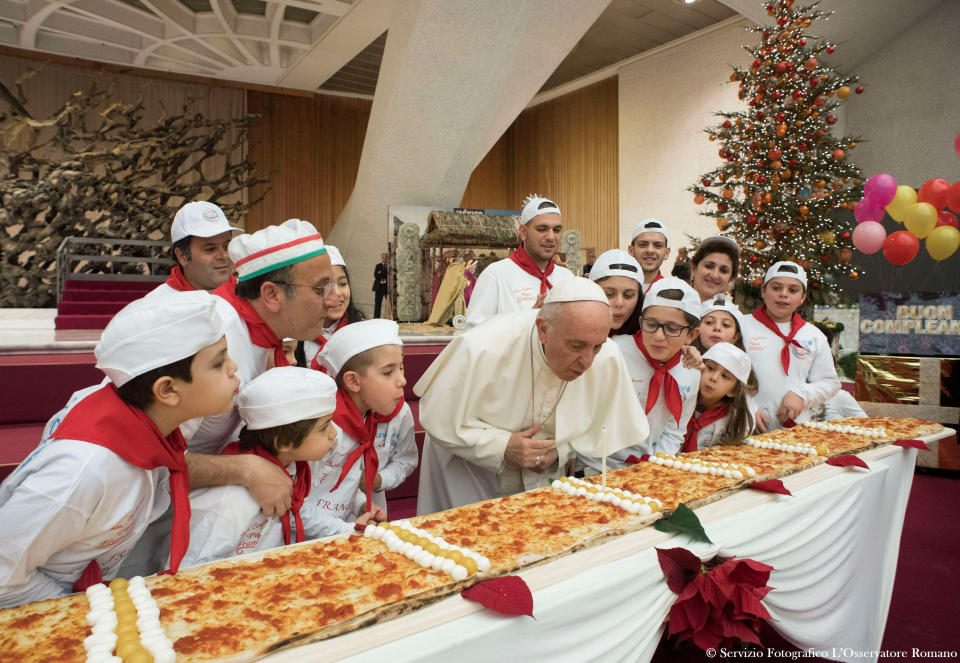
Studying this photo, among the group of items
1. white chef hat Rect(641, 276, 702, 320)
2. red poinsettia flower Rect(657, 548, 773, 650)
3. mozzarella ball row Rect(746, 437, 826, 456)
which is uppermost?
white chef hat Rect(641, 276, 702, 320)

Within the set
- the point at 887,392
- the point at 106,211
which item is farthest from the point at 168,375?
the point at 106,211

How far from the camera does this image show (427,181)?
10555 millimetres

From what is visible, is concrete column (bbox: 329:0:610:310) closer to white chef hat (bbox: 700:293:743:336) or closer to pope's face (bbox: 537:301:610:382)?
white chef hat (bbox: 700:293:743:336)

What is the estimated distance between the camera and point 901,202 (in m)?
6.93

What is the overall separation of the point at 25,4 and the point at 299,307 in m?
14.6

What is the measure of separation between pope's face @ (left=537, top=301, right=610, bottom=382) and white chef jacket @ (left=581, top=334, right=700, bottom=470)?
803 millimetres

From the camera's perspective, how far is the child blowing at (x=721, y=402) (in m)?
3.15

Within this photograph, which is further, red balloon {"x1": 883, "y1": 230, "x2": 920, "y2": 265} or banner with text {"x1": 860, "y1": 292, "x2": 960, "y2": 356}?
red balloon {"x1": 883, "y1": 230, "x2": 920, "y2": 265}

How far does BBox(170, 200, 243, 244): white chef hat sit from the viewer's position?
294cm

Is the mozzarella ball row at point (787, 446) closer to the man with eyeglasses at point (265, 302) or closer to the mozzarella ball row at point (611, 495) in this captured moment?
the mozzarella ball row at point (611, 495)

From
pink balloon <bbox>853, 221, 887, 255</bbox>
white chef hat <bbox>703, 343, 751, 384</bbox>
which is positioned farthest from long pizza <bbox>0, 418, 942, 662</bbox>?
pink balloon <bbox>853, 221, 887, 255</bbox>

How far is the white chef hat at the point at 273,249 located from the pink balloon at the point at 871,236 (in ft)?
23.4

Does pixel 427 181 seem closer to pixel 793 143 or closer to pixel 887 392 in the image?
pixel 793 143

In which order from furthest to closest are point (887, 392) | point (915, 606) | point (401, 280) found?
point (401, 280) < point (887, 392) < point (915, 606)
